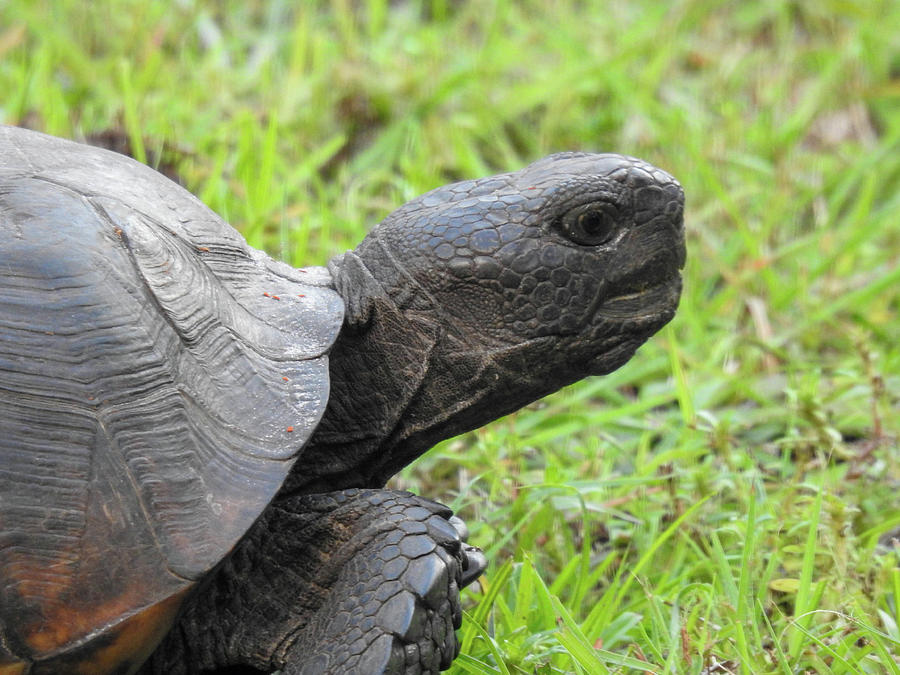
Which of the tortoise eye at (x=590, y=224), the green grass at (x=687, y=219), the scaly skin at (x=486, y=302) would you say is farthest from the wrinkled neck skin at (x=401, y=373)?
the green grass at (x=687, y=219)

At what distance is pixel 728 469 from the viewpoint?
137 inches

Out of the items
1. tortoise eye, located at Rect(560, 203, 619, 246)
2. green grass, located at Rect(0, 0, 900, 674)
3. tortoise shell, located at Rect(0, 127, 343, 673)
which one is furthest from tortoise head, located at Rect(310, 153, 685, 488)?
green grass, located at Rect(0, 0, 900, 674)

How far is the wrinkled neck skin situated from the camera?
8.63 feet

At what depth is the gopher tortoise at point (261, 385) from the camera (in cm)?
209

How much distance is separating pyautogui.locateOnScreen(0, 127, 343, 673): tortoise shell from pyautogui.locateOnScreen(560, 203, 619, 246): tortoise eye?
2.23 ft

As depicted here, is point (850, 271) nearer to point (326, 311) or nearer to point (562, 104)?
point (562, 104)

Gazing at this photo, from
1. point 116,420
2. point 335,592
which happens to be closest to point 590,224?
point 335,592

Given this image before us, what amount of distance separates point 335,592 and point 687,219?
3.44 metres

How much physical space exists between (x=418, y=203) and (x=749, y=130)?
11.5 ft

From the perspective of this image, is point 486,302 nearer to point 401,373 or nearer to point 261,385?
point 401,373

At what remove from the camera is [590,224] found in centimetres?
265

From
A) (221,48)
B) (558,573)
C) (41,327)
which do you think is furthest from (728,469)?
(221,48)

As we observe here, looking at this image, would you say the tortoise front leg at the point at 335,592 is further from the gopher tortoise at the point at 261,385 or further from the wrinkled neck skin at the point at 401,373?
the wrinkled neck skin at the point at 401,373

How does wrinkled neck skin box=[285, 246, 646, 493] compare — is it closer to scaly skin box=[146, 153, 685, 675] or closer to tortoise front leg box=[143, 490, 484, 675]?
scaly skin box=[146, 153, 685, 675]
